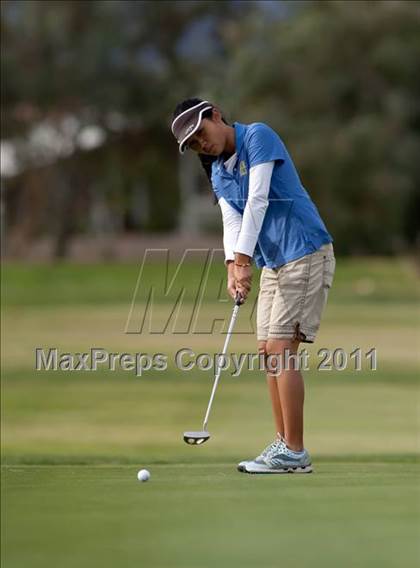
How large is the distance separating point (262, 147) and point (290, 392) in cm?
114

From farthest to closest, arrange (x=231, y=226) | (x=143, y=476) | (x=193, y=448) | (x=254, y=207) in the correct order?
(x=193, y=448) < (x=231, y=226) < (x=254, y=207) < (x=143, y=476)

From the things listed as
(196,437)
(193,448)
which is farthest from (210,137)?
(193,448)

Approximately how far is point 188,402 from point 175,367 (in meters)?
4.40

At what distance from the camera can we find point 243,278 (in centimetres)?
699

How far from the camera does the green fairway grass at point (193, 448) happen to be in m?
4.79

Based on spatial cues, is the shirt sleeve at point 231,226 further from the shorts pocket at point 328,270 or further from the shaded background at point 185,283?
the shaded background at point 185,283

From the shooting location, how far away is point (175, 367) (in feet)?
68.0

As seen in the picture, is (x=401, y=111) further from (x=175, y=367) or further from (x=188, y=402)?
(x=188, y=402)

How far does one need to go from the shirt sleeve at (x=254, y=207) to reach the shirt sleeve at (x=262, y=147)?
0.09ft

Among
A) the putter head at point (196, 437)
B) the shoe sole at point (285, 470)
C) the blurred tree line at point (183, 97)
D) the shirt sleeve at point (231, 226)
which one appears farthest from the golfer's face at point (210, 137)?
the blurred tree line at point (183, 97)

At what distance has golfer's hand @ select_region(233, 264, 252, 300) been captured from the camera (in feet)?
22.9

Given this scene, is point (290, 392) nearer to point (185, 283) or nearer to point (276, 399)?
point (276, 399)

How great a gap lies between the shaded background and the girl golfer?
0.28 meters

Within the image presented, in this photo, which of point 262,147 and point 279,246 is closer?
point 262,147
